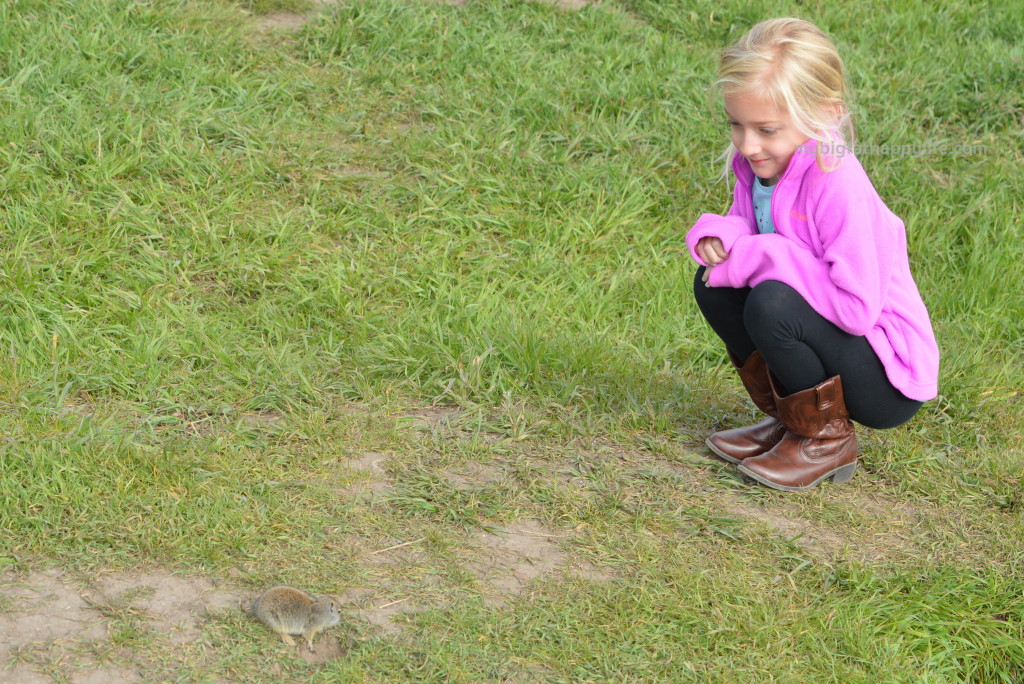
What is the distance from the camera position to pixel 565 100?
5305mm

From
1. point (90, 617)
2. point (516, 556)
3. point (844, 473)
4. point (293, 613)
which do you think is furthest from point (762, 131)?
point (90, 617)

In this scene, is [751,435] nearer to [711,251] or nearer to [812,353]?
[812,353]

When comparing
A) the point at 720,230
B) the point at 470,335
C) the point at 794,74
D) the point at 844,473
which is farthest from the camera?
the point at 470,335

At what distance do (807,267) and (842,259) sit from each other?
0.45 ft

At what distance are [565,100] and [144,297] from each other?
2317mm

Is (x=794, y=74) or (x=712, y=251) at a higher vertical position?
(x=794, y=74)

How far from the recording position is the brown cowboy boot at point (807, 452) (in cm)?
329

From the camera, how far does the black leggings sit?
10.1 ft

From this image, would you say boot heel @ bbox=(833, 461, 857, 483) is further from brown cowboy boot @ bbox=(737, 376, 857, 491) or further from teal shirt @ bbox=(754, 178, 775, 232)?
teal shirt @ bbox=(754, 178, 775, 232)

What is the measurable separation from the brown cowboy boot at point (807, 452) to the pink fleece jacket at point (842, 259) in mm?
272

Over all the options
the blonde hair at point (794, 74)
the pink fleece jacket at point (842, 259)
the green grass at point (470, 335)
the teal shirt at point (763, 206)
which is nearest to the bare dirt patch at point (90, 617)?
the green grass at point (470, 335)

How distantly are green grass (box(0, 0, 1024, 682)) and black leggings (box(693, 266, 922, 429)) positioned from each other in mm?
400

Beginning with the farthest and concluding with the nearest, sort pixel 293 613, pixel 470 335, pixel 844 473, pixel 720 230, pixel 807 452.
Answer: pixel 470 335 < pixel 844 473 < pixel 807 452 < pixel 720 230 < pixel 293 613

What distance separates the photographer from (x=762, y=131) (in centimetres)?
300
